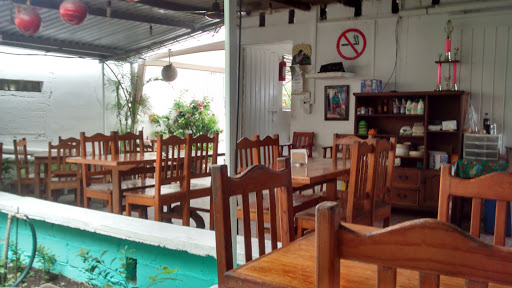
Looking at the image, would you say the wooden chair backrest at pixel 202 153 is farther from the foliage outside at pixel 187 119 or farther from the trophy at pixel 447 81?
the trophy at pixel 447 81

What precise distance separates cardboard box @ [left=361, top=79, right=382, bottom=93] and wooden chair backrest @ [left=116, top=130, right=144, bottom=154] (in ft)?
11.4

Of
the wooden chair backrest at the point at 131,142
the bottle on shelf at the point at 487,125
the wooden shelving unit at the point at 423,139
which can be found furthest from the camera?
the wooden shelving unit at the point at 423,139

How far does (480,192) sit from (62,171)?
3899mm

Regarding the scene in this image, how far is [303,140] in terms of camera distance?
7707mm

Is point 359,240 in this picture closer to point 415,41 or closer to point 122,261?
point 122,261

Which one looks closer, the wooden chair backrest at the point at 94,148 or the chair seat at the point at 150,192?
the chair seat at the point at 150,192

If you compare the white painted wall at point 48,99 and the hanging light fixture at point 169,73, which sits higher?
the hanging light fixture at point 169,73

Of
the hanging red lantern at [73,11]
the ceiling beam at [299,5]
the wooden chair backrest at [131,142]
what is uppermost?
the ceiling beam at [299,5]

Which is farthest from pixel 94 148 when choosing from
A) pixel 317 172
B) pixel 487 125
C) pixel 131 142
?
pixel 487 125

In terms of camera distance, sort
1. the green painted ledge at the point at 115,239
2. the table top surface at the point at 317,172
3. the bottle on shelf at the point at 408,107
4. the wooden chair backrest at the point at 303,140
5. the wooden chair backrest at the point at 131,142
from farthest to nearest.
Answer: the wooden chair backrest at the point at 303,140
the bottle on shelf at the point at 408,107
the wooden chair backrest at the point at 131,142
the table top surface at the point at 317,172
the green painted ledge at the point at 115,239

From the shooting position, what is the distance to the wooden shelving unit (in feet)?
19.9

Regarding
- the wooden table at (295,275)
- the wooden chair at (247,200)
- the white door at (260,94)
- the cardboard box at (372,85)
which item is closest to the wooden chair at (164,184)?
the wooden chair at (247,200)

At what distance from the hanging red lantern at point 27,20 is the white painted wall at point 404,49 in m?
4.84

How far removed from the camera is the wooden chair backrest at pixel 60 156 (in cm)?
411
